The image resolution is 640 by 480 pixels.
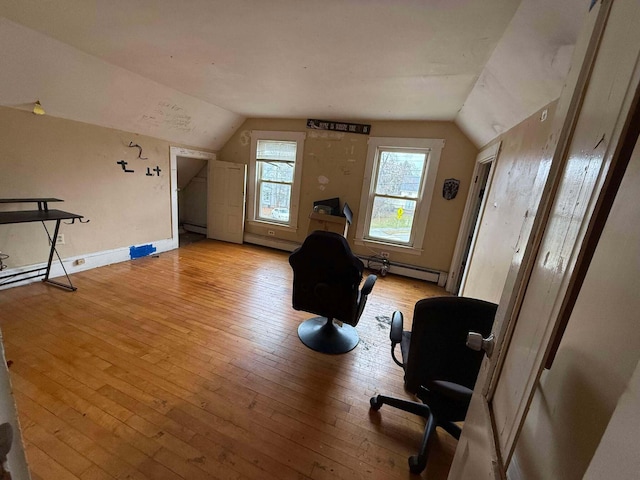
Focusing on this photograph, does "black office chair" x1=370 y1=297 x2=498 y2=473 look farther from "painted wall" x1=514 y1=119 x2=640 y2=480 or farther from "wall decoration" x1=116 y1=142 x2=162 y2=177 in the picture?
"wall decoration" x1=116 y1=142 x2=162 y2=177

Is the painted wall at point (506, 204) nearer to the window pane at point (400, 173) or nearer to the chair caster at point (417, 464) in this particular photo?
the chair caster at point (417, 464)

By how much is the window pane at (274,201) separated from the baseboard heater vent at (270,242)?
411 millimetres

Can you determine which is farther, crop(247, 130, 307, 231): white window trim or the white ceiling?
crop(247, 130, 307, 231): white window trim

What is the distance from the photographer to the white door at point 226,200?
4.78 m

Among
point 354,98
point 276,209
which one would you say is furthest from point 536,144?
point 276,209

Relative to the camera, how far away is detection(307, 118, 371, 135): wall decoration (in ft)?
12.8

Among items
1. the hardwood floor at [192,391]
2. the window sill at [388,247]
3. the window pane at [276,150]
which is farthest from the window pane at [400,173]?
the hardwood floor at [192,391]

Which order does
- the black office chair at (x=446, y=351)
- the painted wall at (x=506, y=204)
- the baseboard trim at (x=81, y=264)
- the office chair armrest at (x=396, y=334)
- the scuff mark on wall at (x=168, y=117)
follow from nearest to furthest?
the black office chair at (x=446, y=351), the office chair armrest at (x=396, y=334), the painted wall at (x=506, y=204), the baseboard trim at (x=81, y=264), the scuff mark on wall at (x=168, y=117)

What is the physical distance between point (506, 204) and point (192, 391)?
9.00ft

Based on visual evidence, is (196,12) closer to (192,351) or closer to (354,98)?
(354,98)

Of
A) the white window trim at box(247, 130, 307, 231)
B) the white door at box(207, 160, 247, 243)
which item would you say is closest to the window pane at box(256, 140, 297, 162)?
the white window trim at box(247, 130, 307, 231)

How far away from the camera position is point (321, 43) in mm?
1858

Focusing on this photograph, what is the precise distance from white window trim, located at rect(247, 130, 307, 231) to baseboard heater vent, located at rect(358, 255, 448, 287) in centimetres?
154

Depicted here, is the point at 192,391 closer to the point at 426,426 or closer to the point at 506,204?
the point at 426,426
